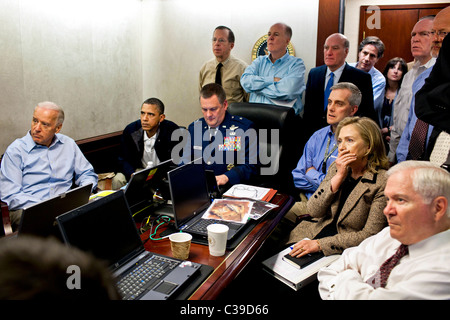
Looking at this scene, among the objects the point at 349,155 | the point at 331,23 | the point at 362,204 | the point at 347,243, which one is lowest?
the point at 347,243

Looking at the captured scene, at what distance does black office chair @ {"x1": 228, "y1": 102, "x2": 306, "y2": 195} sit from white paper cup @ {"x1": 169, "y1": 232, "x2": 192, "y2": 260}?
54.2 inches

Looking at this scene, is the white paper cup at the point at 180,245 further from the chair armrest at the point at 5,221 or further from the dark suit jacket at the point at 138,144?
the dark suit jacket at the point at 138,144

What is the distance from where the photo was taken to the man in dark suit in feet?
11.5

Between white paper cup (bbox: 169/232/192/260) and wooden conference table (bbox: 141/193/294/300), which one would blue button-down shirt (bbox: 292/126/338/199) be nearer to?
wooden conference table (bbox: 141/193/294/300)

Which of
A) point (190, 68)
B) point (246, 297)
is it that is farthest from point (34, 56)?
point (246, 297)

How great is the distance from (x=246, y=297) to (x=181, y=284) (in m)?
0.97

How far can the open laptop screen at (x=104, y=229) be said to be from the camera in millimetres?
1372

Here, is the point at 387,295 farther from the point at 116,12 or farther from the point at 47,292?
the point at 116,12

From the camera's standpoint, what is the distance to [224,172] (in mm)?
3021

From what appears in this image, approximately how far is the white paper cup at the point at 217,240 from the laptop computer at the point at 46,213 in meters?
0.60

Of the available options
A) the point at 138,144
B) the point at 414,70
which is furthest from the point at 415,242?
the point at 138,144

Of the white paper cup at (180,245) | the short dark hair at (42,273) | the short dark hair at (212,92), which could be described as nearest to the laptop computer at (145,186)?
the white paper cup at (180,245)

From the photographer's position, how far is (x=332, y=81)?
3.62 m

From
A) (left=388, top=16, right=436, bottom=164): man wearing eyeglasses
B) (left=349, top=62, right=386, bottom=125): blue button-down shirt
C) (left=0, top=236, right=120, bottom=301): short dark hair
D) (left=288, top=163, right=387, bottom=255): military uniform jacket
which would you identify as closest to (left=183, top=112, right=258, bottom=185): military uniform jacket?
(left=288, top=163, right=387, bottom=255): military uniform jacket
